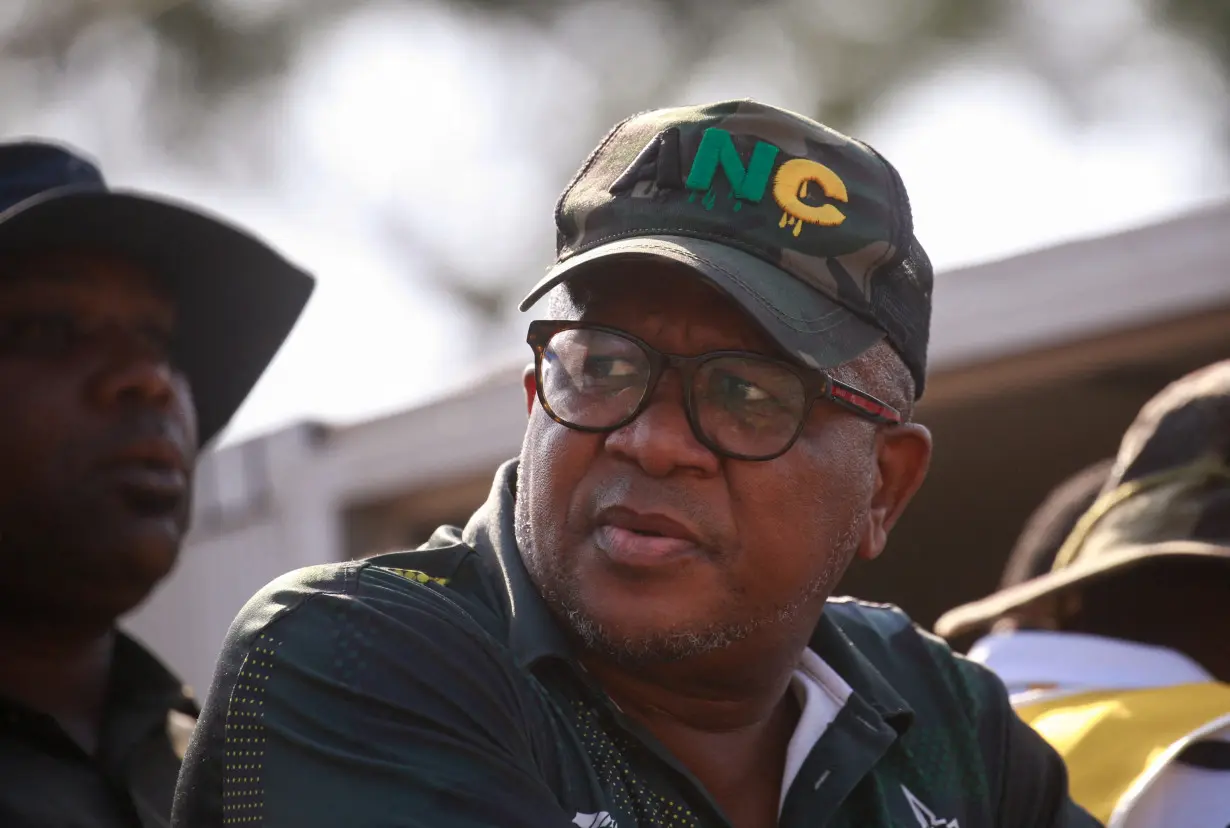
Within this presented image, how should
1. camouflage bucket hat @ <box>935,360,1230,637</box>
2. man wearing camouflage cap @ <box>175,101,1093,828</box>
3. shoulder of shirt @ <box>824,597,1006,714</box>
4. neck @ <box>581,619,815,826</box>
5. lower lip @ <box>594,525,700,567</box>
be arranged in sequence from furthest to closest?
camouflage bucket hat @ <box>935,360,1230,637</box> → shoulder of shirt @ <box>824,597,1006,714</box> → neck @ <box>581,619,815,826</box> → lower lip @ <box>594,525,700,567</box> → man wearing camouflage cap @ <box>175,101,1093,828</box>

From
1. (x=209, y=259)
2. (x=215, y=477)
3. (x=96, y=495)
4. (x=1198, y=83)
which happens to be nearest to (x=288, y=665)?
(x=96, y=495)

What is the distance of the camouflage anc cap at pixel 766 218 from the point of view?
2.28 m

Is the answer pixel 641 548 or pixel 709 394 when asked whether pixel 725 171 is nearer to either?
pixel 709 394

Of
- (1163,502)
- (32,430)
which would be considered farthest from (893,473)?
(32,430)

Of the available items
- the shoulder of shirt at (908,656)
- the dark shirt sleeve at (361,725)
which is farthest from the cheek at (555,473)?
the shoulder of shirt at (908,656)

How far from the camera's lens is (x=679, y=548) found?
2.21 m

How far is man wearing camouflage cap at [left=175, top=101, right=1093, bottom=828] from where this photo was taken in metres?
2.02

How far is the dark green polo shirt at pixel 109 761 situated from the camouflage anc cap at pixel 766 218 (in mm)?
980

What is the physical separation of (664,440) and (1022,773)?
31.9 inches

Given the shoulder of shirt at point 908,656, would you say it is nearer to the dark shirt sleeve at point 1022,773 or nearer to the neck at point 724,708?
the dark shirt sleeve at point 1022,773

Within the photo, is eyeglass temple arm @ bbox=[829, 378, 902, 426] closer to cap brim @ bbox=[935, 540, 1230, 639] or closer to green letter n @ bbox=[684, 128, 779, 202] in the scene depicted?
green letter n @ bbox=[684, 128, 779, 202]

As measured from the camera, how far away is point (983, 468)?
5.84 meters

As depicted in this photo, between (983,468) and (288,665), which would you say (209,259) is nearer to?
(288,665)

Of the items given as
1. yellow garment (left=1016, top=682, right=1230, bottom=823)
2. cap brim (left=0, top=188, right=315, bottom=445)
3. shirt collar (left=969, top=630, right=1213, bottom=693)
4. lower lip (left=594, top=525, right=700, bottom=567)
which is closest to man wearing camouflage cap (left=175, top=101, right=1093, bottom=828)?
lower lip (left=594, top=525, right=700, bottom=567)
